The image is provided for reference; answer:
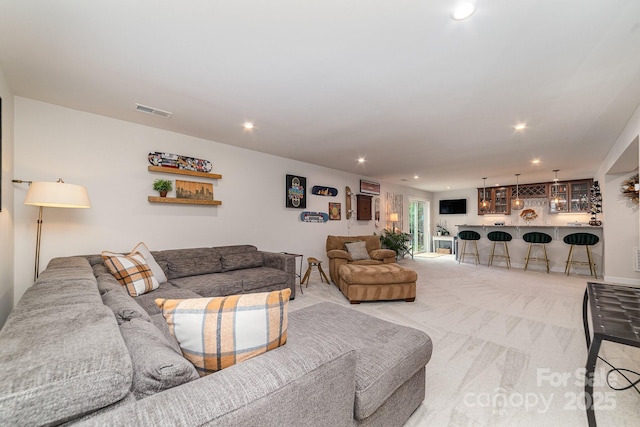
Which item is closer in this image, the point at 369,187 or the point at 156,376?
the point at 156,376

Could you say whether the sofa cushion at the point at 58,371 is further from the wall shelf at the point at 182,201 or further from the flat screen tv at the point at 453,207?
the flat screen tv at the point at 453,207

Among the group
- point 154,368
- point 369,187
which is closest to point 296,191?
point 369,187

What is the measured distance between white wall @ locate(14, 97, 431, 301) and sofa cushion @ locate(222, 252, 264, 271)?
1.74 ft

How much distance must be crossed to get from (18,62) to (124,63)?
0.85m

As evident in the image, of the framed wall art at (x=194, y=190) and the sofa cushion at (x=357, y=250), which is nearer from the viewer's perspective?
the framed wall art at (x=194, y=190)

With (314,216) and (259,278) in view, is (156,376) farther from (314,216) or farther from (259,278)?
(314,216)

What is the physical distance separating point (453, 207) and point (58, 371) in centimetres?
1046

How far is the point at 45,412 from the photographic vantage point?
568mm

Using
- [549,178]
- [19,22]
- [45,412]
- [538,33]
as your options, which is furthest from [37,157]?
[549,178]

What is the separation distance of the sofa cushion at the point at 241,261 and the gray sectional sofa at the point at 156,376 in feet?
6.96

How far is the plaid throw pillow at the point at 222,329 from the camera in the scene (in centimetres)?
95

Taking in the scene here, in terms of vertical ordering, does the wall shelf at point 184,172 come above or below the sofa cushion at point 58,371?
above

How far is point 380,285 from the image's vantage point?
3.80m

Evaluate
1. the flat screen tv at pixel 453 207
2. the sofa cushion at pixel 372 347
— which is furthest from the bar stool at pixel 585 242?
the sofa cushion at pixel 372 347
